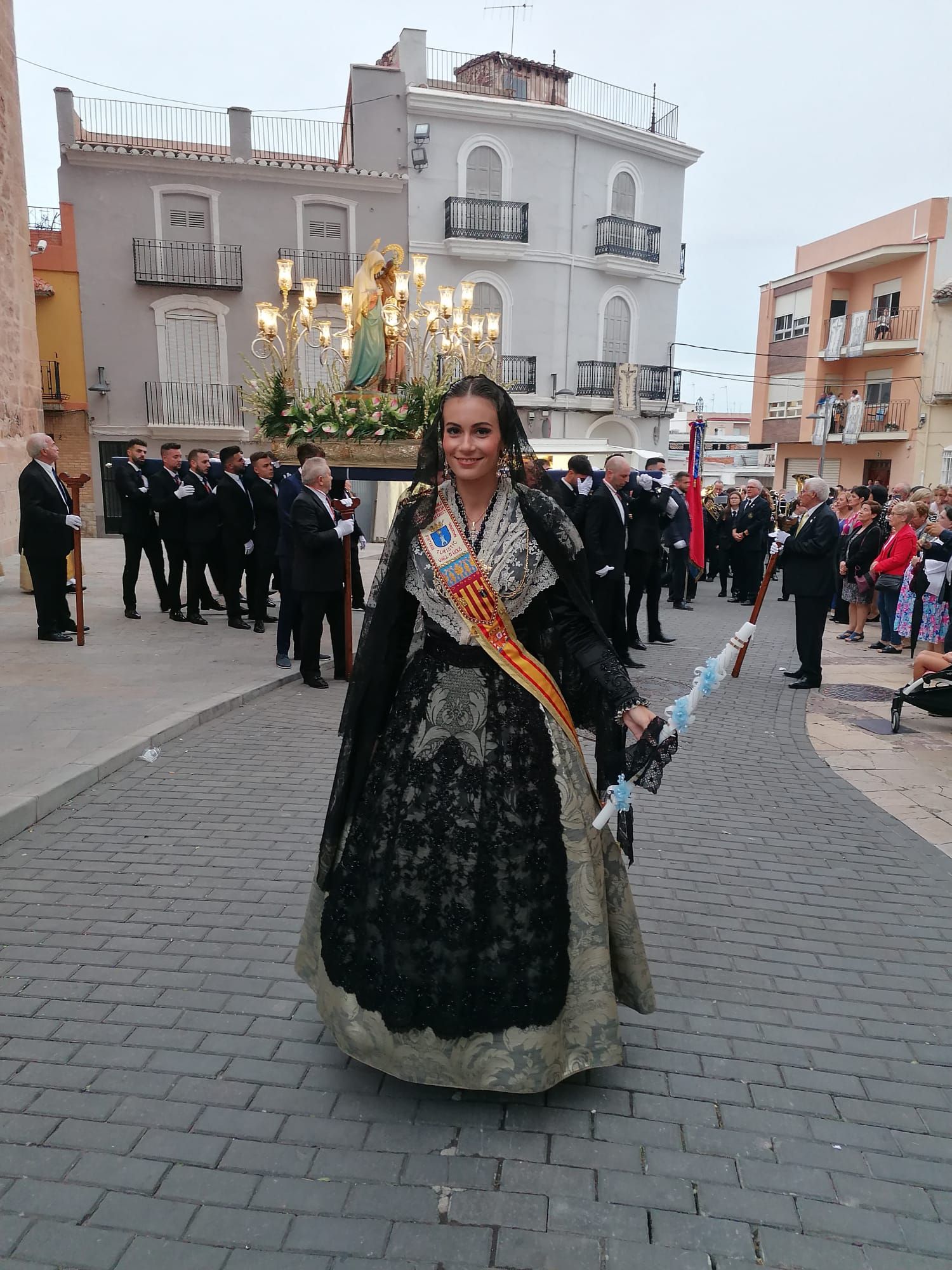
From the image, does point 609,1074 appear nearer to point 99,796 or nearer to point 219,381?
point 99,796

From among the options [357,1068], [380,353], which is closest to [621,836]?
[357,1068]

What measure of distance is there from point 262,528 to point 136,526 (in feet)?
4.63

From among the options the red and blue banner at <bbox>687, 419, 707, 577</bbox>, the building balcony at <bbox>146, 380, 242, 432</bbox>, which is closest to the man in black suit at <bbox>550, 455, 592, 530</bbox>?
the red and blue banner at <bbox>687, 419, 707, 577</bbox>

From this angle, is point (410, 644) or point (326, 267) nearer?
point (410, 644)

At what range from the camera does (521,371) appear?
2656 centimetres

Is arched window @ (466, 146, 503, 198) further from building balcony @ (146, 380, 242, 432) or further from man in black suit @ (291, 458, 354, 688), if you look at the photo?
man in black suit @ (291, 458, 354, 688)

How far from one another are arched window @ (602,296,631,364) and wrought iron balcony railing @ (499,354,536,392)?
243 centimetres

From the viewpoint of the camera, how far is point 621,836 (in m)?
2.92

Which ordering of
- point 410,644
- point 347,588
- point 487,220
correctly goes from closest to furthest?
point 410,644 → point 347,588 → point 487,220

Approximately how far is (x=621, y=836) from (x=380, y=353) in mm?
8634

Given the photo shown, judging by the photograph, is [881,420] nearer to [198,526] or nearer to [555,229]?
[555,229]

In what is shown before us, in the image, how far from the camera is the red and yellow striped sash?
107 inches

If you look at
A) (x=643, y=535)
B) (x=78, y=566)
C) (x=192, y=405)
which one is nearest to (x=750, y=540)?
(x=643, y=535)

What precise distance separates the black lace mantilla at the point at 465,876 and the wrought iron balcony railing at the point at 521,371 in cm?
2458
